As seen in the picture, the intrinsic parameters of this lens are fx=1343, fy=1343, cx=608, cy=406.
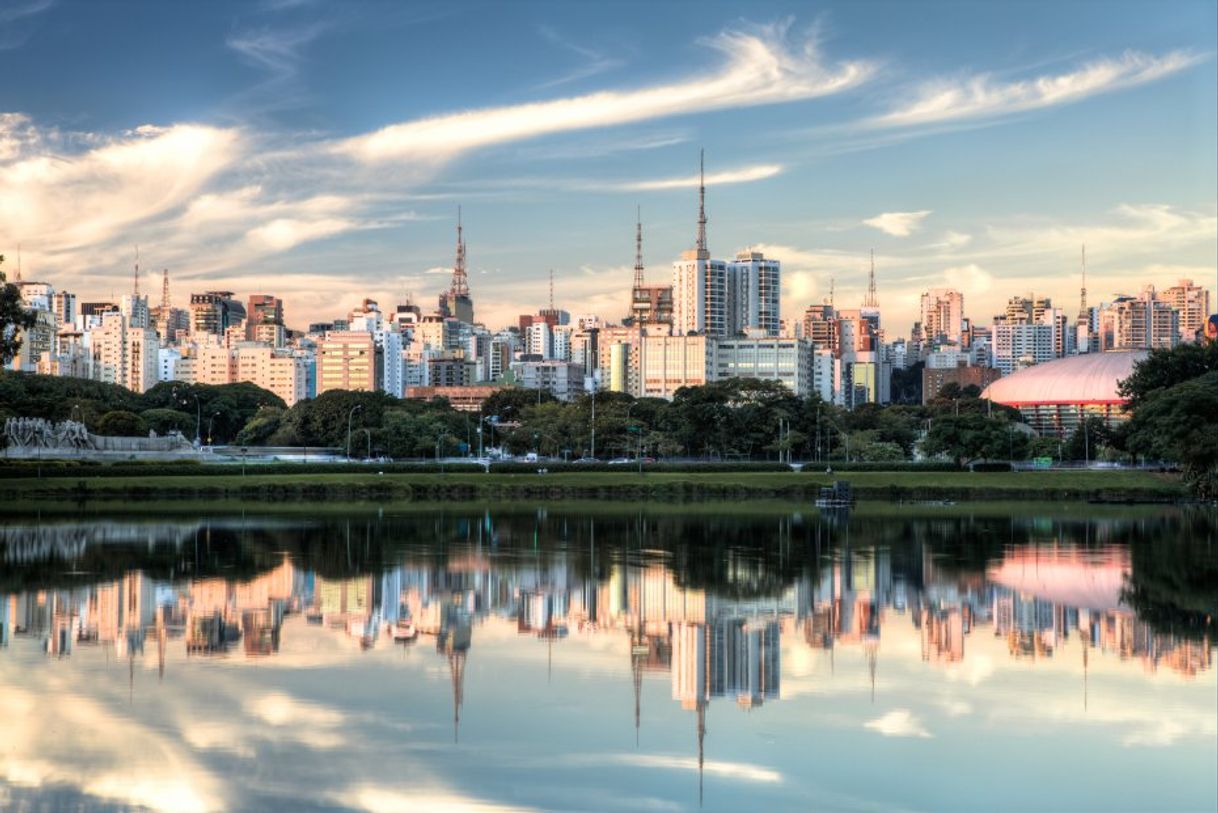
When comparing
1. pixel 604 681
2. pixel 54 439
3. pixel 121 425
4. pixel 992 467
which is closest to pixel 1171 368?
pixel 992 467

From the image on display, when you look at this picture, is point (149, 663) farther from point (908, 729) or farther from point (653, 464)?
point (653, 464)

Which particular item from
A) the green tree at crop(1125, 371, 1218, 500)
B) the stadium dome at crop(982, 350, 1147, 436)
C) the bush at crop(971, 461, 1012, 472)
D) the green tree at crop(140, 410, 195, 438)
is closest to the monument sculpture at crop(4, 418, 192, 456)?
the green tree at crop(140, 410, 195, 438)

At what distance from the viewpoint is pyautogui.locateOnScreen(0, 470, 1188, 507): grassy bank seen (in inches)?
2793

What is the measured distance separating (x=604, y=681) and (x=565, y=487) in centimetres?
5507

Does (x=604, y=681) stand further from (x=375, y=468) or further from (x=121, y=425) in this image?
(x=121, y=425)

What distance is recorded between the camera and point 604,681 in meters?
20.5

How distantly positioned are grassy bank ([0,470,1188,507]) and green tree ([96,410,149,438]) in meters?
44.5

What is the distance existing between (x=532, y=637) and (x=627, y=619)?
267cm

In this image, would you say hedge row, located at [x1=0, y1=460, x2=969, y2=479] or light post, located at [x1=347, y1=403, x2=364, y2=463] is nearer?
hedge row, located at [x1=0, y1=460, x2=969, y2=479]

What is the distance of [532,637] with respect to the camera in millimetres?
24438

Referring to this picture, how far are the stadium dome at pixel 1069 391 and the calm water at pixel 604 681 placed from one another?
13725 centimetres

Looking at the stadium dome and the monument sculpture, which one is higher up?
the stadium dome

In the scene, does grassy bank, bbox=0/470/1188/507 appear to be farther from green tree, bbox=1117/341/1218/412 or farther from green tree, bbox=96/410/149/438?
green tree, bbox=96/410/149/438

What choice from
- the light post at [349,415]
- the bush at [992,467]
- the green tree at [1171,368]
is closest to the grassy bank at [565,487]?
the bush at [992,467]
